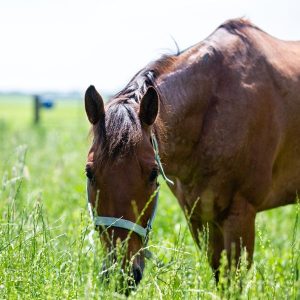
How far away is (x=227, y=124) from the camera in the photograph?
4008mm

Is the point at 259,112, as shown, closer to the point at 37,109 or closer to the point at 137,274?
the point at 137,274

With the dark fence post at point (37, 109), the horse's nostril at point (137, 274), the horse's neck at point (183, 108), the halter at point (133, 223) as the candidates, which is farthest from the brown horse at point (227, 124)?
the dark fence post at point (37, 109)

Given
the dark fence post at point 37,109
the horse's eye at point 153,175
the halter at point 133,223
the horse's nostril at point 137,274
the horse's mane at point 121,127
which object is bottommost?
the dark fence post at point 37,109

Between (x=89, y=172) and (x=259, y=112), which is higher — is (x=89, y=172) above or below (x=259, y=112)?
below

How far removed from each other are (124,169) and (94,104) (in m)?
0.48

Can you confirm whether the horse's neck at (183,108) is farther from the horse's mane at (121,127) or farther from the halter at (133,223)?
the halter at (133,223)

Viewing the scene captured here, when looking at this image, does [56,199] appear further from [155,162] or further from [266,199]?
[155,162]

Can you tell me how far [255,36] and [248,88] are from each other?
51 centimetres

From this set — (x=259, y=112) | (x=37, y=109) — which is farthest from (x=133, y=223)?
(x=37, y=109)

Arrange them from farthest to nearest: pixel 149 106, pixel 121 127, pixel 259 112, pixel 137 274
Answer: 1. pixel 259 112
2. pixel 149 106
3. pixel 121 127
4. pixel 137 274

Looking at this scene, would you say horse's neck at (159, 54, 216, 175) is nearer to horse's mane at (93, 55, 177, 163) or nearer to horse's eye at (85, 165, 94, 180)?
horse's mane at (93, 55, 177, 163)

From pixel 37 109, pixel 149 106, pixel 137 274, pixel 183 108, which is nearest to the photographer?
pixel 137 274

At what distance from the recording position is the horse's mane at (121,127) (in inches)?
123

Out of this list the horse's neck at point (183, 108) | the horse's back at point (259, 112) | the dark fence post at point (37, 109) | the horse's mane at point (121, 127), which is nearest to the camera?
the horse's mane at point (121, 127)
